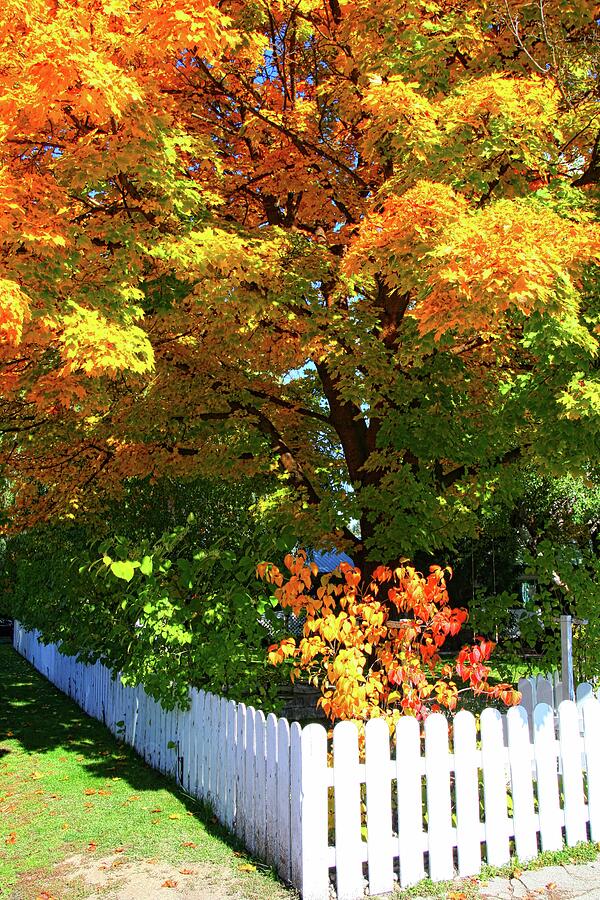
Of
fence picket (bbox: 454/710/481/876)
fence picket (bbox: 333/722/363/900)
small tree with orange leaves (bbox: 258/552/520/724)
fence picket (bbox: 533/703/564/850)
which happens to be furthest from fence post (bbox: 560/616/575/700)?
fence picket (bbox: 333/722/363/900)

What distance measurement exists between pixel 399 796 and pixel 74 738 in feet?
20.9

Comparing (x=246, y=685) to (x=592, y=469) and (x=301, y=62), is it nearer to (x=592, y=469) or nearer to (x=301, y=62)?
(x=592, y=469)

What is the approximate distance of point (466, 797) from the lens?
5121 mm

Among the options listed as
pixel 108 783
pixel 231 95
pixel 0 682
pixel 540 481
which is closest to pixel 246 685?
pixel 108 783

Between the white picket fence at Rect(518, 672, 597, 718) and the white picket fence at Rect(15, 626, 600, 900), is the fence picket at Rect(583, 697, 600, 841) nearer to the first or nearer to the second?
the white picket fence at Rect(15, 626, 600, 900)

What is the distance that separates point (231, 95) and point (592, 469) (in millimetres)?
6441

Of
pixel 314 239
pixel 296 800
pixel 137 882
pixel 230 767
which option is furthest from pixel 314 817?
pixel 314 239

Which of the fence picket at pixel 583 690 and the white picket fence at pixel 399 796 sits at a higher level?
the fence picket at pixel 583 690

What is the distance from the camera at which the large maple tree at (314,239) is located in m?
6.17

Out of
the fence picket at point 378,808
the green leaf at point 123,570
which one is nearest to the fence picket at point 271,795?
the fence picket at point 378,808

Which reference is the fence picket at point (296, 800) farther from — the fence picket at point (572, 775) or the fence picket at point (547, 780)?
the fence picket at point (572, 775)

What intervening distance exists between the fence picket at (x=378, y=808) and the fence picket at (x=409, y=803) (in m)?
0.08

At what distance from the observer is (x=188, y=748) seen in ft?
23.4

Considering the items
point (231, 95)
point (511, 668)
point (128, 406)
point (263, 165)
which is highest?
point (231, 95)
